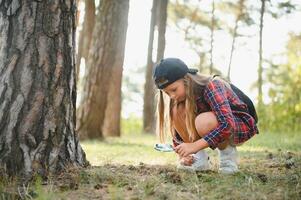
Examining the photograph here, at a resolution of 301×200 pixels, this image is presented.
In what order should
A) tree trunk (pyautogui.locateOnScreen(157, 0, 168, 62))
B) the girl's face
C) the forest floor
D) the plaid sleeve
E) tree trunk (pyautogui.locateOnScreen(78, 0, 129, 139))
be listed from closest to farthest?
the forest floor
the plaid sleeve
the girl's face
tree trunk (pyautogui.locateOnScreen(78, 0, 129, 139))
tree trunk (pyautogui.locateOnScreen(157, 0, 168, 62))

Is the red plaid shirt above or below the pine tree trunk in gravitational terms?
above

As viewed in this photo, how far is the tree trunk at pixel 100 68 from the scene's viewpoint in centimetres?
900

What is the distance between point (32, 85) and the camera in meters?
3.60

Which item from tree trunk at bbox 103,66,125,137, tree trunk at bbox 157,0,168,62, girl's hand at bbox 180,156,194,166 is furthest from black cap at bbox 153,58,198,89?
tree trunk at bbox 157,0,168,62

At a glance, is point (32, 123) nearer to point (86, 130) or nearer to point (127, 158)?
point (127, 158)

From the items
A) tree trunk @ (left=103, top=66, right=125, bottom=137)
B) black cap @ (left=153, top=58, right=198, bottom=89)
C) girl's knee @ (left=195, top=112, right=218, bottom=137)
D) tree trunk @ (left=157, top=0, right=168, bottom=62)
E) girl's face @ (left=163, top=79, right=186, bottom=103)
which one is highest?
tree trunk @ (left=157, top=0, right=168, bottom=62)

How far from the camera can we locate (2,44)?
3.66 metres

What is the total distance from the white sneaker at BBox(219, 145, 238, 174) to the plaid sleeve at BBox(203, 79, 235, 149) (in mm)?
270

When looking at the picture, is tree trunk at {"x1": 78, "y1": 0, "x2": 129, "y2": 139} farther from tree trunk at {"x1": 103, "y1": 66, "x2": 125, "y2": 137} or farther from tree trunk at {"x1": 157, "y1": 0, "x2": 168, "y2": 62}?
tree trunk at {"x1": 157, "y1": 0, "x2": 168, "y2": 62}

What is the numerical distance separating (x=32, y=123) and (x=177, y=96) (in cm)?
116

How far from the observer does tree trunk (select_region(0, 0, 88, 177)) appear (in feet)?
11.7

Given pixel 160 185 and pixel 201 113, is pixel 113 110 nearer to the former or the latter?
pixel 201 113

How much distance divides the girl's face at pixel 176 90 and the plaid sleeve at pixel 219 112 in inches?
7.4

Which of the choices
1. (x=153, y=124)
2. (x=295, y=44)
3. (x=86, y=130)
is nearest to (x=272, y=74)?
(x=295, y=44)
